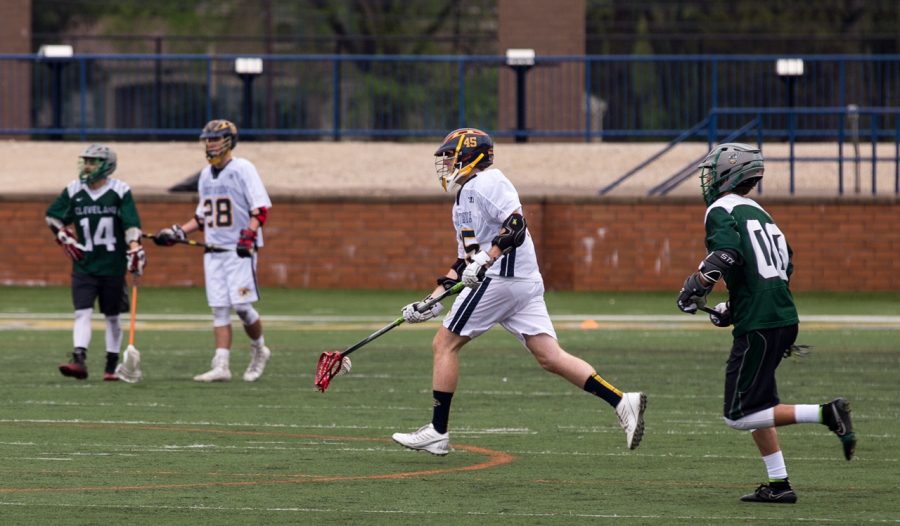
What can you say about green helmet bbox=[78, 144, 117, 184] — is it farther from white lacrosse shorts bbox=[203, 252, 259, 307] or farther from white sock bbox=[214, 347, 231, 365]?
white sock bbox=[214, 347, 231, 365]

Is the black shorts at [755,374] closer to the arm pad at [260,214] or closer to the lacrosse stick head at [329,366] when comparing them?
the lacrosse stick head at [329,366]

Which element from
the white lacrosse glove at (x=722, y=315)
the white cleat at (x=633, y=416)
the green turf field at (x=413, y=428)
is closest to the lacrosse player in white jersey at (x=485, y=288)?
the white cleat at (x=633, y=416)

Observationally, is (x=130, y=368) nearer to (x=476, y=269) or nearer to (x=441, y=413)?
(x=441, y=413)

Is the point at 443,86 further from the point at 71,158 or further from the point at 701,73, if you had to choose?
the point at 71,158

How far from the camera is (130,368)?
14.5 m

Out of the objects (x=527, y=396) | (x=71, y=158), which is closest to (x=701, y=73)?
(x=71, y=158)

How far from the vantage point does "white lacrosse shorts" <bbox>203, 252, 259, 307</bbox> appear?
47.8 feet

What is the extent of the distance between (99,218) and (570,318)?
27.7 feet

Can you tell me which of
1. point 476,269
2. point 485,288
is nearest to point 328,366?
point 485,288

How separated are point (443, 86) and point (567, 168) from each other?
2.72 meters

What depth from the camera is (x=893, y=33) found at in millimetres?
42281

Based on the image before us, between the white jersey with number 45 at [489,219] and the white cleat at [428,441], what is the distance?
99 cm

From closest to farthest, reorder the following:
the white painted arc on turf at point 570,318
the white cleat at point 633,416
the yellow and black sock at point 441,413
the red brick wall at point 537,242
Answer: the white cleat at point 633,416 < the yellow and black sock at point 441,413 < the white painted arc on turf at point 570,318 < the red brick wall at point 537,242

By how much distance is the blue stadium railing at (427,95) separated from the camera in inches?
1237
